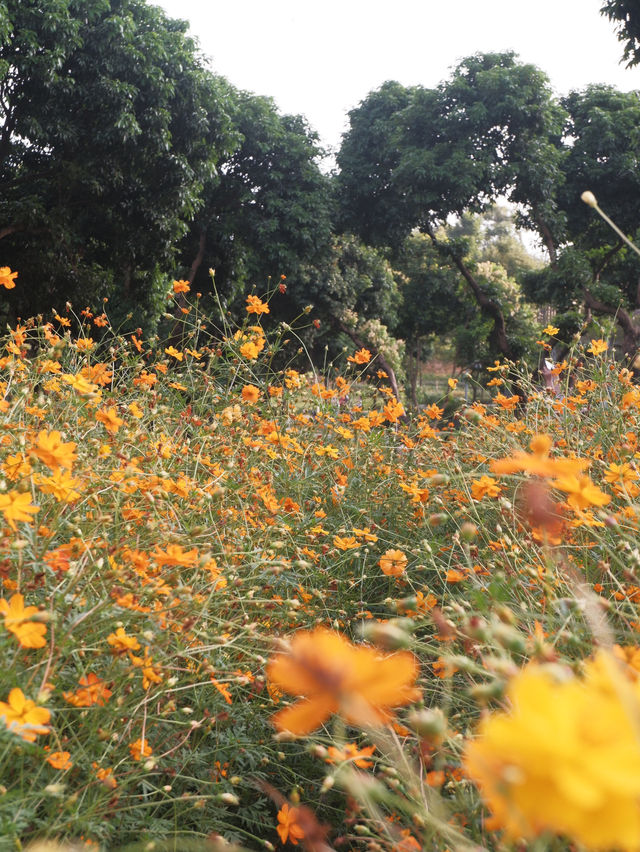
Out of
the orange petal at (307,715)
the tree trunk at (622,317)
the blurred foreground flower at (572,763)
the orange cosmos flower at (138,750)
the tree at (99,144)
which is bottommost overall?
the orange cosmos flower at (138,750)

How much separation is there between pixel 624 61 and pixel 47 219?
27.1ft

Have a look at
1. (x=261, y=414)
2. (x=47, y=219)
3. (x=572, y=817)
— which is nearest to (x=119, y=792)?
(x=572, y=817)

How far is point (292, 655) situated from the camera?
1.73 ft

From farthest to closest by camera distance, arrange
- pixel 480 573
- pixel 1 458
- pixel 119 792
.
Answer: pixel 480 573 < pixel 1 458 < pixel 119 792

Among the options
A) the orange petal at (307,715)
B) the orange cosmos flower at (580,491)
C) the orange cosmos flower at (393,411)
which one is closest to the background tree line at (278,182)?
the orange cosmos flower at (393,411)

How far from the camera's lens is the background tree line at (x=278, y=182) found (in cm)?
907

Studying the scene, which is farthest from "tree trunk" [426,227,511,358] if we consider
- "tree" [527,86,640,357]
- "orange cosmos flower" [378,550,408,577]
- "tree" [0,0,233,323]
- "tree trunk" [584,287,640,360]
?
"orange cosmos flower" [378,550,408,577]

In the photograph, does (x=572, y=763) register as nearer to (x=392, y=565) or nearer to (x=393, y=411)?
(x=392, y=565)

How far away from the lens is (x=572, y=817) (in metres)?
0.27

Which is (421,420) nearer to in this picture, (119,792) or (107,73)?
(119,792)

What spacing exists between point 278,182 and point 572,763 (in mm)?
15270

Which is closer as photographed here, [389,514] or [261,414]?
[389,514]

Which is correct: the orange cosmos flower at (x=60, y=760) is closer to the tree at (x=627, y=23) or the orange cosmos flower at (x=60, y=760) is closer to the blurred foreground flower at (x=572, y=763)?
the blurred foreground flower at (x=572, y=763)

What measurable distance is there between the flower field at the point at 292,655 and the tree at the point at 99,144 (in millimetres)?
7343
